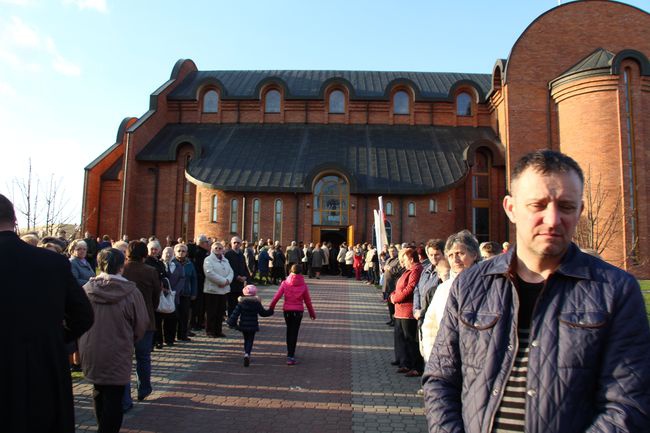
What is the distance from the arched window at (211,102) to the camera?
31594 mm

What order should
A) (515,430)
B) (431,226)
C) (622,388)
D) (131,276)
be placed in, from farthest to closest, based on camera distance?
(431,226) → (131,276) → (515,430) → (622,388)

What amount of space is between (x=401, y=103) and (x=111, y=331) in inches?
1118

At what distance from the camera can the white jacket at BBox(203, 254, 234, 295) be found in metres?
9.73

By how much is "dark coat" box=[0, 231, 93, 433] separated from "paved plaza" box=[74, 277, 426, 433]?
2397 millimetres

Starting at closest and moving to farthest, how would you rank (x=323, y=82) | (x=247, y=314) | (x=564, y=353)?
(x=564, y=353) < (x=247, y=314) < (x=323, y=82)

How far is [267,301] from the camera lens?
14945 millimetres

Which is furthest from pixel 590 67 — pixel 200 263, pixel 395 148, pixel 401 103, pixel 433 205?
pixel 200 263

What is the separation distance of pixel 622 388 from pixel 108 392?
13.9 feet

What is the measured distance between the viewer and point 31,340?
9.42ft

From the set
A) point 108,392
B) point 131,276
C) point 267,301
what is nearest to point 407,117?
point 267,301

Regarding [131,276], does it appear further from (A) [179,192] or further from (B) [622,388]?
(A) [179,192]

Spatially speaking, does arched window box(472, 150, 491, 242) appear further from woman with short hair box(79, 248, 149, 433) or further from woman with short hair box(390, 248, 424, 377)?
woman with short hair box(79, 248, 149, 433)

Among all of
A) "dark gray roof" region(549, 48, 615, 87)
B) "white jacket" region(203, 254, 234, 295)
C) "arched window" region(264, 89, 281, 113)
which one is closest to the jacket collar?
"white jacket" region(203, 254, 234, 295)

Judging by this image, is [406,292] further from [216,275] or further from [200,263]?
[200,263]
